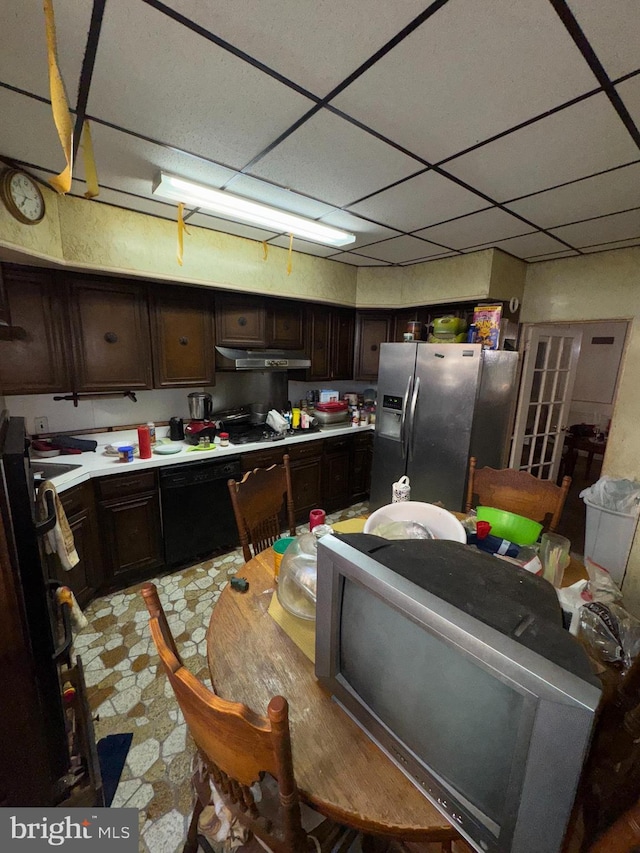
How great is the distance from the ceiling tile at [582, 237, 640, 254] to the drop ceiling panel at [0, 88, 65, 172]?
328 centimetres

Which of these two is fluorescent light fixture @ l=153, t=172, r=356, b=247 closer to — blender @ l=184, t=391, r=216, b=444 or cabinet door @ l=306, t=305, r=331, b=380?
cabinet door @ l=306, t=305, r=331, b=380

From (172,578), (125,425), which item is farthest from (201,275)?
(172,578)

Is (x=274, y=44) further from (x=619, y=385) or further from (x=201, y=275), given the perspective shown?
(x=619, y=385)

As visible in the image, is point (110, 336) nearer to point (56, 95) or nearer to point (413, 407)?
point (56, 95)

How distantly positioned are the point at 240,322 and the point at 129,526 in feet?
5.78

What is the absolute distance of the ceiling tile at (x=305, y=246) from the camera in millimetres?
2621

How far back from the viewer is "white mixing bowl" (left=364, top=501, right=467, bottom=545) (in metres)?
1.29

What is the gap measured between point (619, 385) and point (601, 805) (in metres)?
2.80

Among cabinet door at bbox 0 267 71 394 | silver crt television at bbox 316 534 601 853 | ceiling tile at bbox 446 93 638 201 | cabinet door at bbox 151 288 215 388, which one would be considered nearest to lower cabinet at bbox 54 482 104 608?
cabinet door at bbox 0 267 71 394

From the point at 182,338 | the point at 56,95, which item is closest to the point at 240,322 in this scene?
the point at 182,338

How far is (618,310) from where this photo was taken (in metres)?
2.57

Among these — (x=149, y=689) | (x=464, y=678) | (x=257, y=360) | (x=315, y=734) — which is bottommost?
(x=149, y=689)

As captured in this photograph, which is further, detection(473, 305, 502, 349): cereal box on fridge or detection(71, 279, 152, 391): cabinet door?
detection(473, 305, 502, 349): cereal box on fridge

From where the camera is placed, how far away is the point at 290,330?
3152mm
